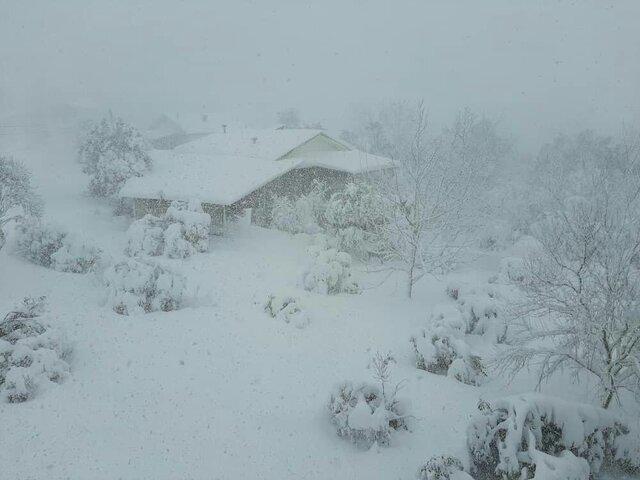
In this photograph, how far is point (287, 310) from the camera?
13969mm

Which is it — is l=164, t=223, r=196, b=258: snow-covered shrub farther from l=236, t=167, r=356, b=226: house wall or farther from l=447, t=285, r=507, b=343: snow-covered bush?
l=447, t=285, r=507, b=343: snow-covered bush

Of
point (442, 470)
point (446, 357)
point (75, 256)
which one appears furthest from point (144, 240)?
point (442, 470)

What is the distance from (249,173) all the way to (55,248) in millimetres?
11802

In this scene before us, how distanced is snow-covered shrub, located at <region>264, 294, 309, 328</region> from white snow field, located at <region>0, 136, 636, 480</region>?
265 mm

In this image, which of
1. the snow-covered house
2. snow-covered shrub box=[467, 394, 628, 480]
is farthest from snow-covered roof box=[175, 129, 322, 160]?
snow-covered shrub box=[467, 394, 628, 480]

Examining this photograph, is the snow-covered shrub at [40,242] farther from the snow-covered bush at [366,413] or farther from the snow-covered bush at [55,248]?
the snow-covered bush at [366,413]

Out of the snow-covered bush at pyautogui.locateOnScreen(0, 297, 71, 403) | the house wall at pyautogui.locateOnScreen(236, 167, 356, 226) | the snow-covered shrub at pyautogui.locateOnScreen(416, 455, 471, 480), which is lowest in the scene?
the snow-covered shrub at pyautogui.locateOnScreen(416, 455, 471, 480)

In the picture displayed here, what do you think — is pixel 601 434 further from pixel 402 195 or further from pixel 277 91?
pixel 277 91

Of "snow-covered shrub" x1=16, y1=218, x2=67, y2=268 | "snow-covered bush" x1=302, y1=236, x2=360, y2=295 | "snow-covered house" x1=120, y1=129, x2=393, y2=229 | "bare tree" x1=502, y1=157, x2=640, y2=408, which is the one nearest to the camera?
"bare tree" x1=502, y1=157, x2=640, y2=408

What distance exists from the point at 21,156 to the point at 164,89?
5535 inches

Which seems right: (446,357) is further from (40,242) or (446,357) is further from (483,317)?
(40,242)

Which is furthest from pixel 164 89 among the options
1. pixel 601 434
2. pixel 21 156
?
pixel 601 434

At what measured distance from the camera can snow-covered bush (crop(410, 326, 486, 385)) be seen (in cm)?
1112

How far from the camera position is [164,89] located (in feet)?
581
